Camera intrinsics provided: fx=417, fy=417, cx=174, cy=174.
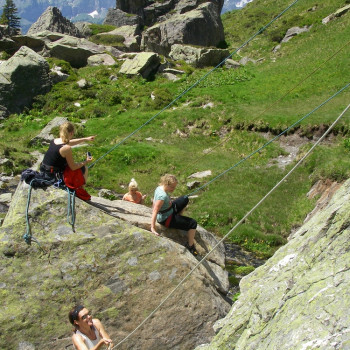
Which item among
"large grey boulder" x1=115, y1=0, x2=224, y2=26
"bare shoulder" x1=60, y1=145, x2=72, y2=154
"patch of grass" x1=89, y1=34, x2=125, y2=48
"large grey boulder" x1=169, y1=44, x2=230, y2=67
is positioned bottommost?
"bare shoulder" x1=60, y1=145, x2=72, y2=154

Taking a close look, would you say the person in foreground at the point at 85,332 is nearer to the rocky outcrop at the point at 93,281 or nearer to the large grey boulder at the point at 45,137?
the rocky outcrop at the point at 93,281

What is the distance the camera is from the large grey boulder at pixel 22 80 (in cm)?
4100

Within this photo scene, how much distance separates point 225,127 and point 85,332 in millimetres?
25132

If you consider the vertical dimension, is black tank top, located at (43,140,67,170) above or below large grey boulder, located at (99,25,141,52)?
below

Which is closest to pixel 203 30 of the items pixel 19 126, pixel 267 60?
pixel 267 60

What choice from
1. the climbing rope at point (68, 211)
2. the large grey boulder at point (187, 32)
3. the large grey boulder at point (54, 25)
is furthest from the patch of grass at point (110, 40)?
the climbing rope at point (68, 211)

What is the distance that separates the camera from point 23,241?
29.7 ft

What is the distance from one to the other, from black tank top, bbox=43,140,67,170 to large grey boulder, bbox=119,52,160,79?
3753 cm

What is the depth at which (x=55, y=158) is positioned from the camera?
1002 centimetres

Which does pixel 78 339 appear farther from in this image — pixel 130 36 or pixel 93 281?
pixel 130 36

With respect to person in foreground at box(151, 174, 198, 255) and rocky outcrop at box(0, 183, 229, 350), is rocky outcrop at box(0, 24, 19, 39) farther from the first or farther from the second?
rocky outcrop at box(0, 183, 229, 350)

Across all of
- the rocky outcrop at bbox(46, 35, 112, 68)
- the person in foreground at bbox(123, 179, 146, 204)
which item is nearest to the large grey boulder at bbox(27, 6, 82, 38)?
the rocky outcrop at bbox(46, 35, 112, 68)

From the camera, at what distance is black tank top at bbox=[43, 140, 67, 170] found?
9922 mm

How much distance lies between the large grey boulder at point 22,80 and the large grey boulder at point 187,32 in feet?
72.4
